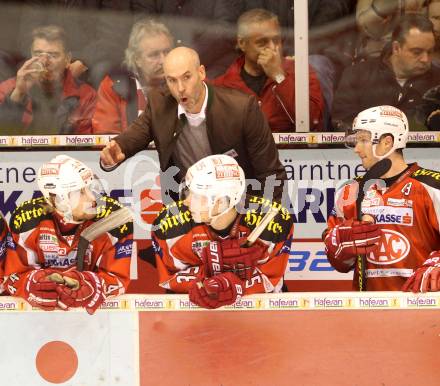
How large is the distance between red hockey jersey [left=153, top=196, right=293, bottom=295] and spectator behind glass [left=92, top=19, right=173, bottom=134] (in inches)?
68.2

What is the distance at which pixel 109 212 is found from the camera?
6.26 metres

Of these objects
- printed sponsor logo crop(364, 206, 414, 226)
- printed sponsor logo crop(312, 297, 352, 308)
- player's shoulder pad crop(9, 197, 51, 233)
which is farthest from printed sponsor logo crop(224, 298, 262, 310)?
player's shoulder pad crop(9, 197, 51, 233)

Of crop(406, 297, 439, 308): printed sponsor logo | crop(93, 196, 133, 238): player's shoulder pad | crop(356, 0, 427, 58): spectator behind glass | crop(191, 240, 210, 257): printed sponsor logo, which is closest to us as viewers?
crop(406, 297, 439, 308): printed sponsor logo

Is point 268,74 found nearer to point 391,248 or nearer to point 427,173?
point 427,173

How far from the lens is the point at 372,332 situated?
5324 mm

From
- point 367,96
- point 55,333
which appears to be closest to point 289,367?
point 55,333

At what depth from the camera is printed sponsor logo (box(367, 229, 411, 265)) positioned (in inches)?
245

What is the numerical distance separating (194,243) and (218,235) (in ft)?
0.47

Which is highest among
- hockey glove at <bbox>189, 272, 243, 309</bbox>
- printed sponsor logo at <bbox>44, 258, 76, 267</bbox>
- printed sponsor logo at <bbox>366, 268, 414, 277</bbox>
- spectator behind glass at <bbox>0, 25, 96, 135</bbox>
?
spectator behind glass at <bbox>0, 25, 96, 135</bbox>

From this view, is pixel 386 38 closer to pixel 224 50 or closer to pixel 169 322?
pixel 224 50

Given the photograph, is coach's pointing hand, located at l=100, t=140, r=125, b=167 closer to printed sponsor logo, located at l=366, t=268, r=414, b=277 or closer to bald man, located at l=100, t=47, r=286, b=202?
bald man, located at l=100, t=47, r=286, b=202

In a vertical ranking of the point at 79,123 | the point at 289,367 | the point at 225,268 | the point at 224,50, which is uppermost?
the point at 224,50

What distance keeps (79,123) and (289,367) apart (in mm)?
3080

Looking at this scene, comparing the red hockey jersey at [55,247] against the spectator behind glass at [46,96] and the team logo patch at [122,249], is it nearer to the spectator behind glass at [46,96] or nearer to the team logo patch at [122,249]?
the team logo patch at [122,249]
